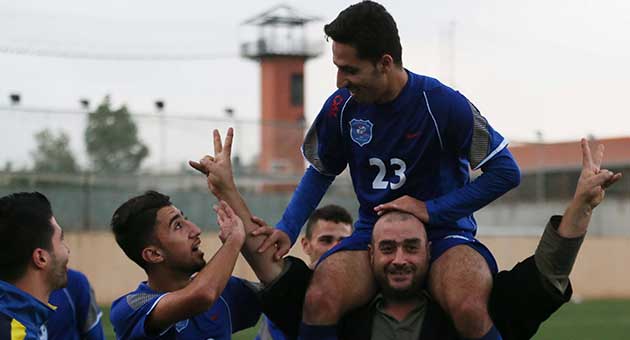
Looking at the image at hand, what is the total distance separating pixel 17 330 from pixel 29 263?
1.14ft

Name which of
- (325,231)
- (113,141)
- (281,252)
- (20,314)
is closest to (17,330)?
(20,314)

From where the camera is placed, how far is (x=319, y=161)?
6418mm

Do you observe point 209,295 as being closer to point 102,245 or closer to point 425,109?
point 425,109

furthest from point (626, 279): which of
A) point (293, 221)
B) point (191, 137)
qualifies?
point (293, 221)

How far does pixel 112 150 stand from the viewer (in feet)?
67.2

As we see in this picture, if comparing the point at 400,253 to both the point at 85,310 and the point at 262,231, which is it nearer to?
the point at 262,231

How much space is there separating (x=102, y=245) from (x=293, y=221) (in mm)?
14999

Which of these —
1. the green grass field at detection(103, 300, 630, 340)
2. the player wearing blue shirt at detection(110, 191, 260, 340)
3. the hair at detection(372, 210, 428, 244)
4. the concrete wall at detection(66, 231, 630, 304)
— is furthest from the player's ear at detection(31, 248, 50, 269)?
the concrete wall at detection(66, 231, 630, 304)

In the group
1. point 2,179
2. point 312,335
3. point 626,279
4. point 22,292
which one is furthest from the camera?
point 626,279

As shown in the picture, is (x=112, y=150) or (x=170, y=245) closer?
(x=170, y=245)

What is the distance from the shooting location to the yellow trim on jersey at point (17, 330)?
5234 millimetres

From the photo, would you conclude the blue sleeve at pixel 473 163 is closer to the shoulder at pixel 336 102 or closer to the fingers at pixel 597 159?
the fingers at pixel 597 159

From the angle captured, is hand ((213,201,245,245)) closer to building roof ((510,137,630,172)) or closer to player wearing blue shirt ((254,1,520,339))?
player wearing blue shirt ((254,1,520,339))

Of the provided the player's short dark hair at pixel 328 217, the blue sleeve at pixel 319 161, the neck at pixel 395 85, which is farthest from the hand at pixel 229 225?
the player's short dark hair at pixel 328 217
